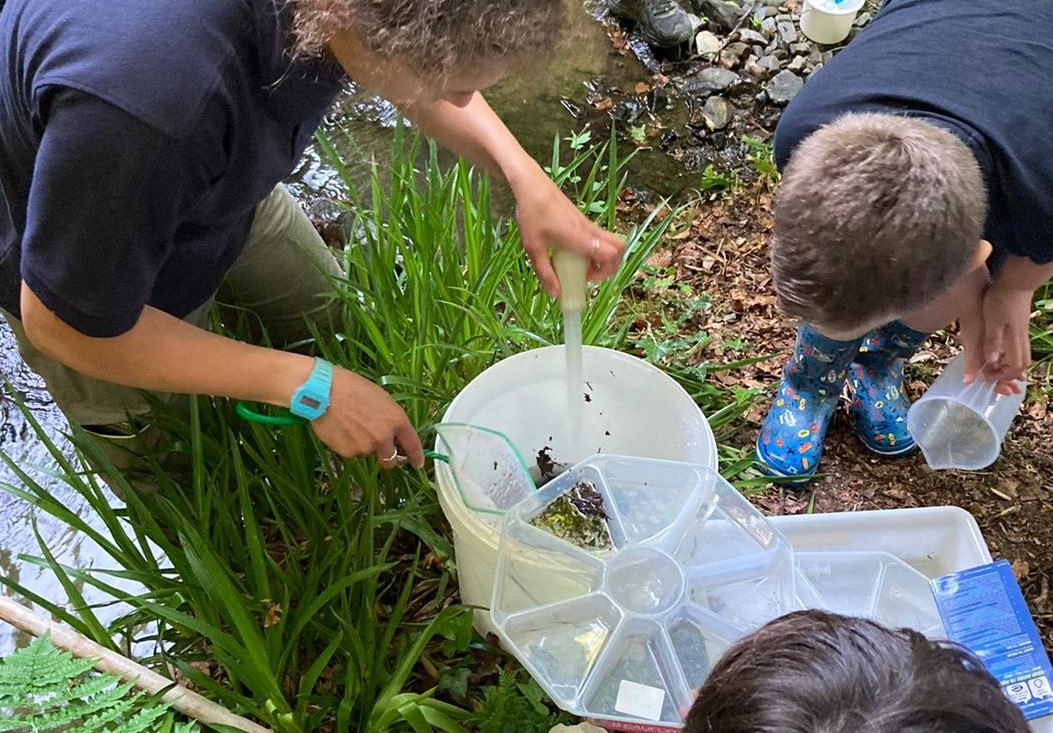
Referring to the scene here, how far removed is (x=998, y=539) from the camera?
1892 mm

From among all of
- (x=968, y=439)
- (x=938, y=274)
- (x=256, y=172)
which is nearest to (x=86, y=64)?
(x=256, y=172)

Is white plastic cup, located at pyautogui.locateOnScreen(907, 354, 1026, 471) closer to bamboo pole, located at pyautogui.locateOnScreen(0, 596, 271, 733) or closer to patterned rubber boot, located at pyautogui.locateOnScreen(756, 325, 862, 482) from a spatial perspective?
patterned rubber boot, located at pyautogui.locateOnScreen(756, 325, 862, 482)

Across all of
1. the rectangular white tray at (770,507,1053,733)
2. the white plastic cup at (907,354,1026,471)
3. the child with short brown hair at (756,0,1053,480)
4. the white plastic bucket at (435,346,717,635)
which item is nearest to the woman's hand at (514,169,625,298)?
the white plastic bucket at (435,346,717,635)

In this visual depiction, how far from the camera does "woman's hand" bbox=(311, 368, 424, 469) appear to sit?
1217 millimetres

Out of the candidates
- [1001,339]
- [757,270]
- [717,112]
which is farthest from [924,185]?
[717,112]

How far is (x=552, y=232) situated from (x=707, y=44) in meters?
1.94

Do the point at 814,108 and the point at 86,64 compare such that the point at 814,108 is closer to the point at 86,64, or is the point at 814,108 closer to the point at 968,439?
the point at 968,439

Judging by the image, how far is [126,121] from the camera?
2.89 ft

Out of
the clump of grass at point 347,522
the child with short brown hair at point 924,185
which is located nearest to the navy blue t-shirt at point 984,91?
the child with short brown hair at point 924,185

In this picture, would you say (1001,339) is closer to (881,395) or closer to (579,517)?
(881,395)

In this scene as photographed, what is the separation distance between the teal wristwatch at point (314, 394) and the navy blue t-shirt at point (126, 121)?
236 millimetres

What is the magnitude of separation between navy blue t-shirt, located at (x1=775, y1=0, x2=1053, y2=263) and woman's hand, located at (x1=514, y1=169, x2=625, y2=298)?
50 cm

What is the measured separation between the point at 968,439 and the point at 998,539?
0.22 m

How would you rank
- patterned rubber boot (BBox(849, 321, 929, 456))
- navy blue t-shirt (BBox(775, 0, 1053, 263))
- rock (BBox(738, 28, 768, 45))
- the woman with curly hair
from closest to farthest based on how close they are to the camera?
the woman with curly hair → navy blue t-shirt (BBox(775, 0, 1053, 263)) → patterned rubber boot (BBox(849, 321, 929, 456)) → rock (BBox(738, 28, 768, 45))
